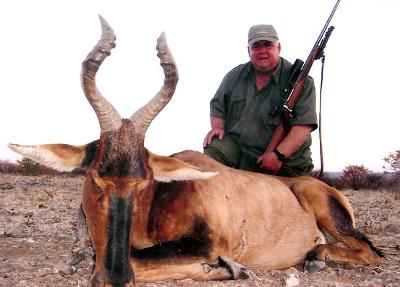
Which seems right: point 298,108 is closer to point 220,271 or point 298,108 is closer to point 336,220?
point 336,220

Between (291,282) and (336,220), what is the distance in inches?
62.2

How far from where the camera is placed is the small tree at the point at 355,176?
2114 cm

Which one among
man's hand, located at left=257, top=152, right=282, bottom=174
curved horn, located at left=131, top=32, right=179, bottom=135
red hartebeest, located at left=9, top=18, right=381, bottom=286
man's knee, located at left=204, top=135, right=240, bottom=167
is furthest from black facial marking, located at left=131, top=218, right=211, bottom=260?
man's knee, located at left=204, top=135, right=240, bottom=167

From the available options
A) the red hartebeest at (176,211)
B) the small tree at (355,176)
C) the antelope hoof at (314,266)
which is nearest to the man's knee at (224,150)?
the red hartebeest at (176,211)

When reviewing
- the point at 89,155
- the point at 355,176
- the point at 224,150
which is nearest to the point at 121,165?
the point at 89,155

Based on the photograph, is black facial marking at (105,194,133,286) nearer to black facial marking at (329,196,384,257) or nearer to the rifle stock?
black facial marking at (329,196,384,257)

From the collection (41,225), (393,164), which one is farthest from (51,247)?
(393,164)

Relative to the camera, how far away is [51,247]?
658 cm

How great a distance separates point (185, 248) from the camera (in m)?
4.65

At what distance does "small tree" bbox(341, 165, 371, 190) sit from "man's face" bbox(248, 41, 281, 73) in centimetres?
1443

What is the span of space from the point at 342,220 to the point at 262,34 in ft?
9.06

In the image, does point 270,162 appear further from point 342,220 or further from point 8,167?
point 8,167

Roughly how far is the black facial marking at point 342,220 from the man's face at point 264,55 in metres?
2.14

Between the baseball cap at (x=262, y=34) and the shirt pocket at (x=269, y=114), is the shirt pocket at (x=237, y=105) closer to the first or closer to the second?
the shirt pocket at (x=269, y=114)
